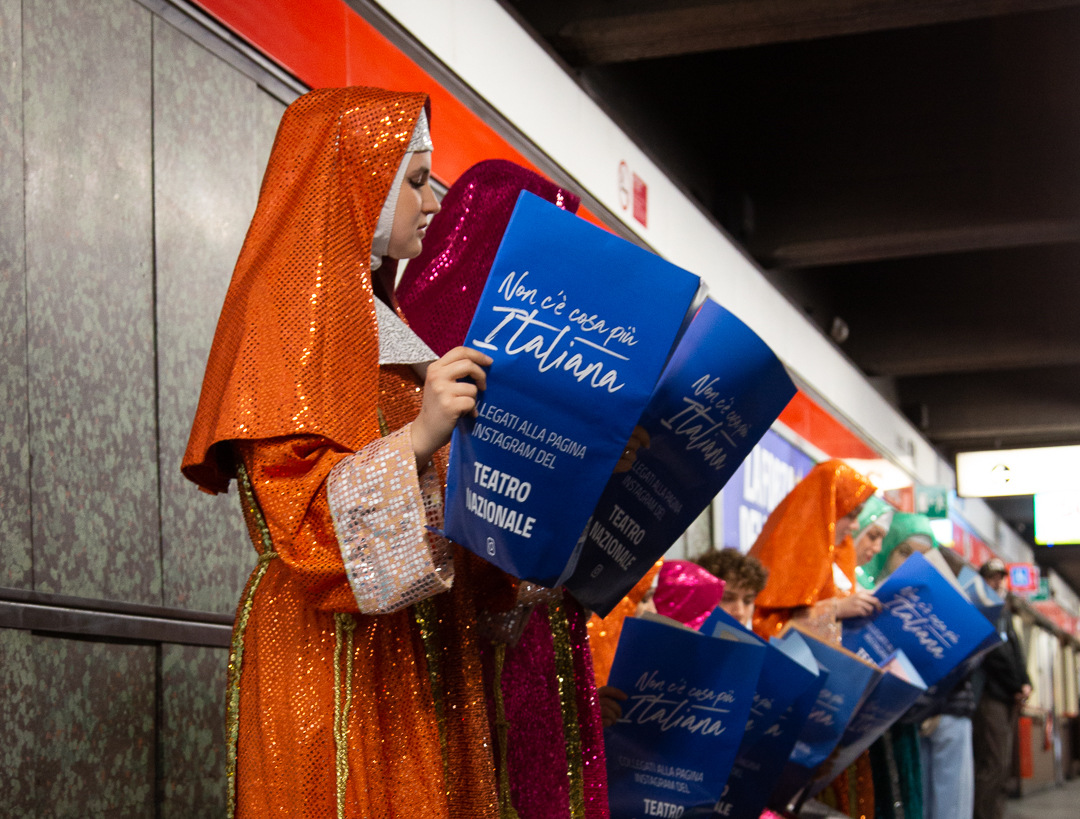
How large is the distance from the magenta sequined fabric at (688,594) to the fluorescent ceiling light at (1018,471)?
32.9 feet

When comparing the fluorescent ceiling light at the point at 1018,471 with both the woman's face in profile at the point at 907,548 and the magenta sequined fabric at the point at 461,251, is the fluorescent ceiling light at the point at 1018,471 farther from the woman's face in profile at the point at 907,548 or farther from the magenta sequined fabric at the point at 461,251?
the magenta sequined fabric at the point at 461,251

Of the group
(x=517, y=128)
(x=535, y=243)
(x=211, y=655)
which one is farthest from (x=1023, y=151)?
(x=535, y=243)

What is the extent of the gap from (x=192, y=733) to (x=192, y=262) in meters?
1.00

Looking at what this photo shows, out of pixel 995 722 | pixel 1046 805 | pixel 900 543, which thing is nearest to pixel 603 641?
pixel 900 543

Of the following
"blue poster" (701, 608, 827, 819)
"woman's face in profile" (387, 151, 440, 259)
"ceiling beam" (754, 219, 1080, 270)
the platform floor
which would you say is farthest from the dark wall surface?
the platform floor

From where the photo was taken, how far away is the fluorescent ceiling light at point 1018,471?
42.7 feet

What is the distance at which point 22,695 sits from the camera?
2143 millimetres

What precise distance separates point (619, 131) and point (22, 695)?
408cm

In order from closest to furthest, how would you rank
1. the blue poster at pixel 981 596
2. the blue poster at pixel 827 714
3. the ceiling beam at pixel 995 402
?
the blue poster at pixel 827 714, the blue poster at pixel 981 596, the ceiling beam at pixel 995 402

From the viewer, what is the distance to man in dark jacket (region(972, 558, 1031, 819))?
23.2 feet

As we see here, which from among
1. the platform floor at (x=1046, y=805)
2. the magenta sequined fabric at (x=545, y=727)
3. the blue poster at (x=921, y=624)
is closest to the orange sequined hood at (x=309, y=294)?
the magenta sequined fabric at (x=545, y=727)

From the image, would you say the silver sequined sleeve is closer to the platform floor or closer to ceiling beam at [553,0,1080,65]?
ceiling beam at [553,0,1080,65]

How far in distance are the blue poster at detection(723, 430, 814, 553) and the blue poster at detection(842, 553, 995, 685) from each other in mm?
2434

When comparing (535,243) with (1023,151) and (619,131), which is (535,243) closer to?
(619,131)
